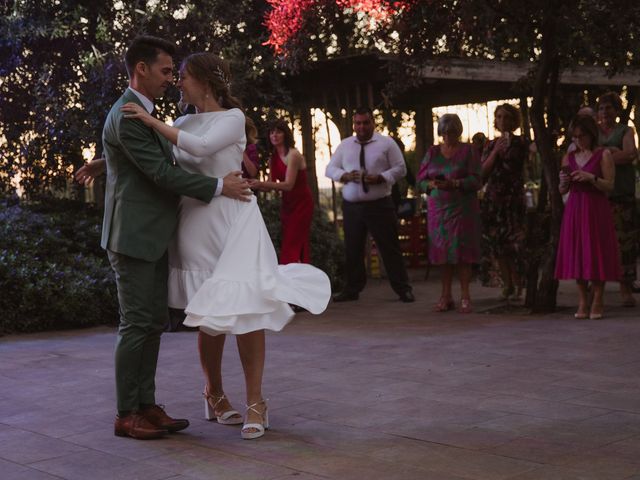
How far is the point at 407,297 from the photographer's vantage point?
438 inches

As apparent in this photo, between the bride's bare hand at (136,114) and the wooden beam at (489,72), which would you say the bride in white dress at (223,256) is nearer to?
the bride's bare hand at (136,114)

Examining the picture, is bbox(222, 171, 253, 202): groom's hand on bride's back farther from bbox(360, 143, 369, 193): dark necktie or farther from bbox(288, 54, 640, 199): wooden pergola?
bbox(288, 54, 640, 199): wooden pergola

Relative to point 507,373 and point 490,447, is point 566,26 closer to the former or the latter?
point 507,373

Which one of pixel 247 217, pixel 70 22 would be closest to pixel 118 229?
pixel 247 217

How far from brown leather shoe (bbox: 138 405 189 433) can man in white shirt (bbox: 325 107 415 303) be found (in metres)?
5.87

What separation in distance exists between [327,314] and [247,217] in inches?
199

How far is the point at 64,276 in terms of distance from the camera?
9.84m

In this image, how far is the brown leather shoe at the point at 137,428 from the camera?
524cm

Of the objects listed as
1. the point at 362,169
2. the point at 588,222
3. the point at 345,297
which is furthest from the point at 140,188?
the point at 345,297

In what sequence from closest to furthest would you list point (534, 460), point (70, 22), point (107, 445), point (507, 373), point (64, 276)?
point (534, 460), point (107, 445), point (507, 373), point (64, 276), point (70, 22)

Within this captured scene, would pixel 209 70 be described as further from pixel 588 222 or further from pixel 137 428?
pixel 588 222

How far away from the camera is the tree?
40.8 ft

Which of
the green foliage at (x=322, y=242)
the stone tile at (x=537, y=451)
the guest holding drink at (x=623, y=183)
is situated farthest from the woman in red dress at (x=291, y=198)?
the stone tile at (x=537, y=451)

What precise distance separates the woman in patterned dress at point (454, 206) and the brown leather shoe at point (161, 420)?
496cm
